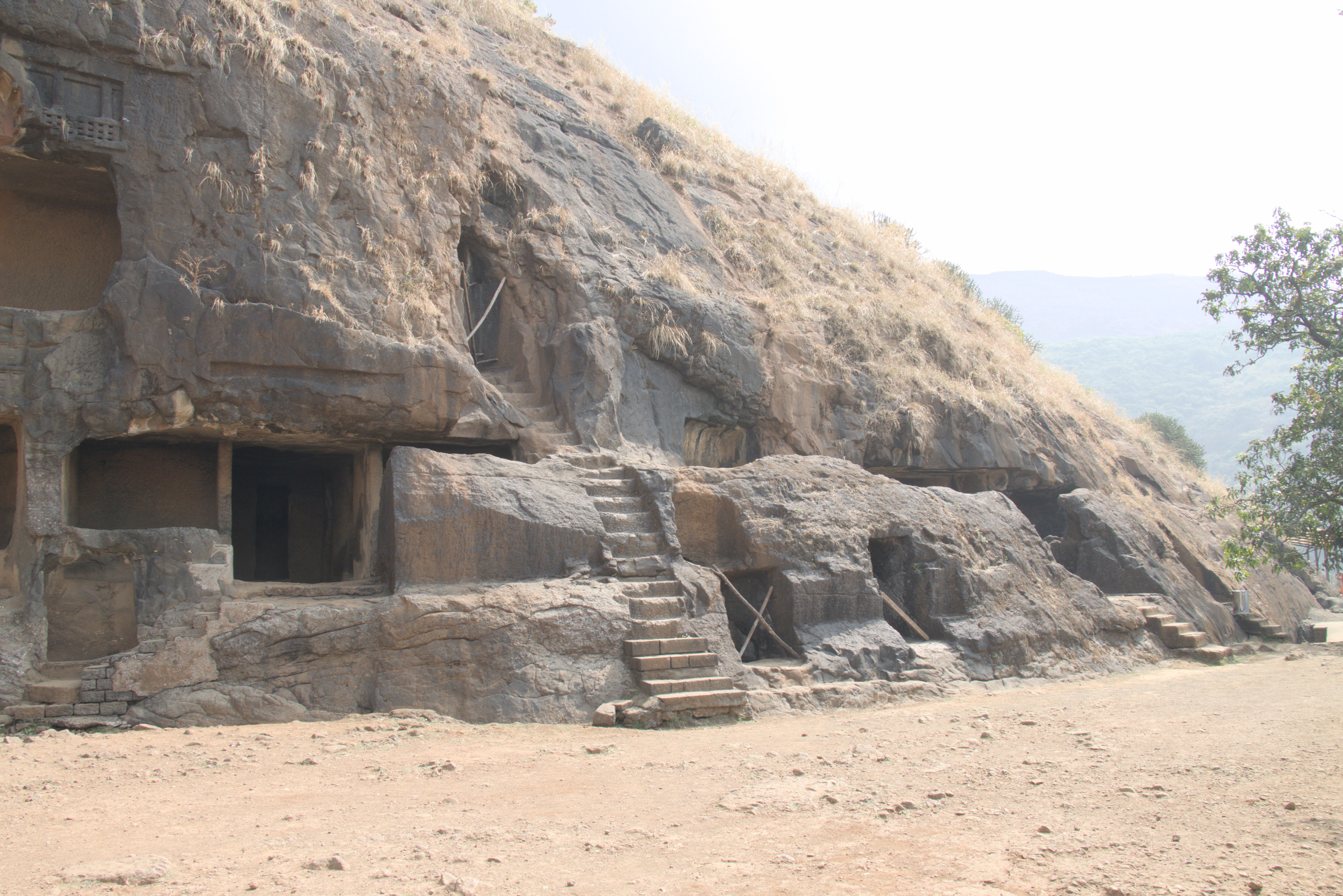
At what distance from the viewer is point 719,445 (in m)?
13.4

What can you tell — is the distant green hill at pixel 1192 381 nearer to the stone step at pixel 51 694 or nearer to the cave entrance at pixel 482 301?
the cave entrance at pixel 482 301

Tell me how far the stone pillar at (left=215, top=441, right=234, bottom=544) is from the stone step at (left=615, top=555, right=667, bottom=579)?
394 centimetres

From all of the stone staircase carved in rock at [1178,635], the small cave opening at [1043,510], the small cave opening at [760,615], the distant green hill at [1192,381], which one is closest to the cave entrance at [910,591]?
the small cave opening at [760,615]

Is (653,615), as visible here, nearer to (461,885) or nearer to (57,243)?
(461,885)

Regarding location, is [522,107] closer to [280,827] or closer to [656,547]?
[656,547]

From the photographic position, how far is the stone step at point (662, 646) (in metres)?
7.79

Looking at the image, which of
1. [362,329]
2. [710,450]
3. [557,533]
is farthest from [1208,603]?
[362,329]

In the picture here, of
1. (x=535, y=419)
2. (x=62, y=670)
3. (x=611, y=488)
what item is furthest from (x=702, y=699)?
(x=62, y=670)

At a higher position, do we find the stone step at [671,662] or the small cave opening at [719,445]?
the small cave opening at [719,445]

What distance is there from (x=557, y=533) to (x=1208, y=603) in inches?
422

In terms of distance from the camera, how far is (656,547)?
8.91 meters

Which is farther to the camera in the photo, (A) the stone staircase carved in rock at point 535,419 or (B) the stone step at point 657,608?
(A) the stone staircase carved in rock at point 535,419

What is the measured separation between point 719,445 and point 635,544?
15.7ft

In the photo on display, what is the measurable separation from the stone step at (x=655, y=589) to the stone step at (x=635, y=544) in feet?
1.21
